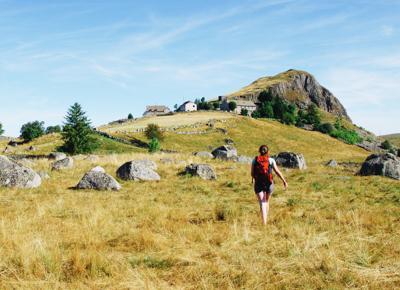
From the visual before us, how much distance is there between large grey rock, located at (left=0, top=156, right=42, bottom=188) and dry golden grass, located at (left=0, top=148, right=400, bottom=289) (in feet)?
4.58

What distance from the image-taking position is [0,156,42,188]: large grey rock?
1825 centimetres

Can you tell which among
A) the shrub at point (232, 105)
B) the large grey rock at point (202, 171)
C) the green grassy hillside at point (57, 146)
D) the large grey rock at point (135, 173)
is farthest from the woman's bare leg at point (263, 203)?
the shrub at point (232, 105)

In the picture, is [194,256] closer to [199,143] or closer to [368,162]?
[368,162]

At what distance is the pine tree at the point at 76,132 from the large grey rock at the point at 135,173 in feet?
123

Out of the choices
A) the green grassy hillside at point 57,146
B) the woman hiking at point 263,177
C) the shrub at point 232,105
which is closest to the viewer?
the woman hiking at point 263,177

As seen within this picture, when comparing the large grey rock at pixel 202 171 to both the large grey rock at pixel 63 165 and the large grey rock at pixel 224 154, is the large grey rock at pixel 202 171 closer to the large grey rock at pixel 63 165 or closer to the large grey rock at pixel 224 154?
the large grey rock at pixel 63 165

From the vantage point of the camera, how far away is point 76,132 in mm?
57625

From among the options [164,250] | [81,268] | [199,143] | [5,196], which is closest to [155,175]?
[5,196]

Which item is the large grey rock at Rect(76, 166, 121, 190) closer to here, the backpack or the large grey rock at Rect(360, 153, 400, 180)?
the backpack

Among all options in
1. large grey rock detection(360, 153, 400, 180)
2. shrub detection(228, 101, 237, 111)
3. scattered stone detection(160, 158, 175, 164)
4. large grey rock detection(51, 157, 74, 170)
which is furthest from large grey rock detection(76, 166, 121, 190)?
shrub detection(228, 101, 237, 111)

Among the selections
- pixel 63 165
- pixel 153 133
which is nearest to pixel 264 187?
pixel 63 165

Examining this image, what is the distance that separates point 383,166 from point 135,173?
1834 cm

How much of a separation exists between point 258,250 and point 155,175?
1509cm

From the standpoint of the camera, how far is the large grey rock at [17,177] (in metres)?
18.3
